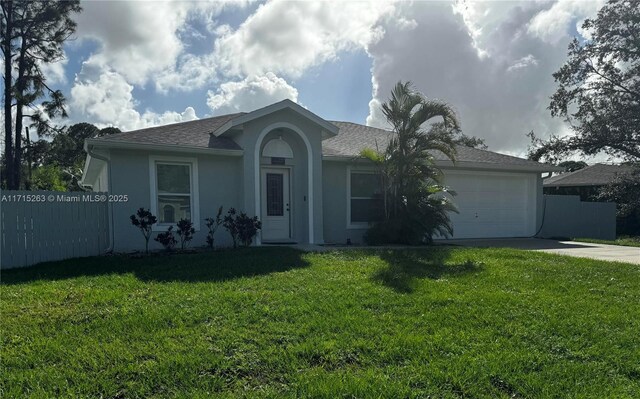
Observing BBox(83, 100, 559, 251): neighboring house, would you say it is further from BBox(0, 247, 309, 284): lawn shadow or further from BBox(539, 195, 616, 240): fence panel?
BBox(539, 195, 616, 240): fence panel

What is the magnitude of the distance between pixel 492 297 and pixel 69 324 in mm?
5077

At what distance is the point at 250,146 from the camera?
11250 millimetres

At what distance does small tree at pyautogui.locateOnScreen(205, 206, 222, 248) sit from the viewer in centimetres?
1072

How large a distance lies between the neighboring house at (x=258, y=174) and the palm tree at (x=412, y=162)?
0.95 metres

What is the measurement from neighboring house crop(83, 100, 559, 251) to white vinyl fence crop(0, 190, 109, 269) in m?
0.46

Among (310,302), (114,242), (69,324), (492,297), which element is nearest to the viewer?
(69,324)

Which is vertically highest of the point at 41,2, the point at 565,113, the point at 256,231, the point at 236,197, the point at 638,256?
the point at 41,2

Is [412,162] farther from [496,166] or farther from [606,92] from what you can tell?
[606,92]

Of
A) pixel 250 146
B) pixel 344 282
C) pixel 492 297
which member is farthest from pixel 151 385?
pixel 250 146

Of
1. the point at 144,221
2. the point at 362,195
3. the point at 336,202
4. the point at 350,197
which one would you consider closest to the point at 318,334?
the point at 144,221

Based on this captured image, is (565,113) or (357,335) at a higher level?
(565,113)

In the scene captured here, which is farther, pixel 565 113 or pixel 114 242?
pixel 565 113

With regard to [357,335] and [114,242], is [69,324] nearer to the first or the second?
[357,335]

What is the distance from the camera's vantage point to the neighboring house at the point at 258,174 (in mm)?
10281
